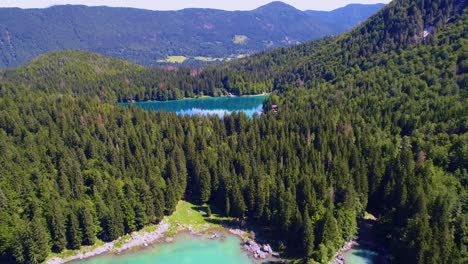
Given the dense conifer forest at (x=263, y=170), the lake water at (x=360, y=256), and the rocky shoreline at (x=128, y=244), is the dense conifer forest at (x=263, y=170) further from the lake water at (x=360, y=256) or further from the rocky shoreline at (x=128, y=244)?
the lake water at (x=360, y=256)

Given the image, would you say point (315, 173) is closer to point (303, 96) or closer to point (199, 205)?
point (199, 205)

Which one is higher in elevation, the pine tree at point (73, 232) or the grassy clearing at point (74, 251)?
the pine tree at point (73, 232)

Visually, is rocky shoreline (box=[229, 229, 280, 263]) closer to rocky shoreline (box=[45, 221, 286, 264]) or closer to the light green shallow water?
rocky shoreline (box=[45, 221, 286, 264])

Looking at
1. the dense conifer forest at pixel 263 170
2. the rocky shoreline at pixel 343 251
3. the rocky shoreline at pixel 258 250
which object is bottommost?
the rocky shoreline at pixel 258 250

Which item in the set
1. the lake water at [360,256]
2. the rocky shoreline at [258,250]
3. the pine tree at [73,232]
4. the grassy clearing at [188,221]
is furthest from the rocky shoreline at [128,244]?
the lake water at [360,256]

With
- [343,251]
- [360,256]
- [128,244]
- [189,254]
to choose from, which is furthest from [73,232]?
[360,256]

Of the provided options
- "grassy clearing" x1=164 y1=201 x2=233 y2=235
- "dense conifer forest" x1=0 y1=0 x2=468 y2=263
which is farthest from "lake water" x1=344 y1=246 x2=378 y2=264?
"grassy clearing" x1=164 y1=201 x2=233 y2=235
